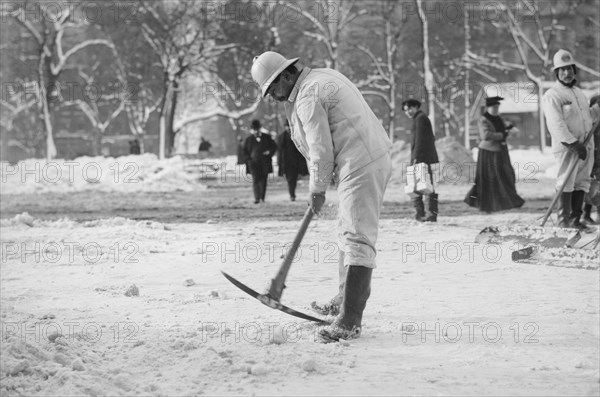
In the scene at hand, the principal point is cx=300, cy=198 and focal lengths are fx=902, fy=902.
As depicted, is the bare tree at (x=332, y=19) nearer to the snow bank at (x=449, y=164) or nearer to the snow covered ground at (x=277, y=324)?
→ the snow bank at (x=449, y=164)

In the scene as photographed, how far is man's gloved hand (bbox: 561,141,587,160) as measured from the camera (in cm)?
966

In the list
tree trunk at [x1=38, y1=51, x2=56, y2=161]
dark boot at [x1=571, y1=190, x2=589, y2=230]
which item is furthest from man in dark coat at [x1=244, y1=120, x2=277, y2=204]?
tree trunk at [x1=38, y1=51, x2=56, y2=161]

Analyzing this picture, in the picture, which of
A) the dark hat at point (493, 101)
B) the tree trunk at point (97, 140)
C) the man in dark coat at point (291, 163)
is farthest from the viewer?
the tree trunk at point (97, 140)

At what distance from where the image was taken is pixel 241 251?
31.9 feet

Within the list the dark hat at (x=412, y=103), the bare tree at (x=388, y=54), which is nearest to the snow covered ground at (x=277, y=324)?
the dark hat at (x=412, y=103)

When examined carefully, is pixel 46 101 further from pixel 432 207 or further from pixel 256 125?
pixel 432 207

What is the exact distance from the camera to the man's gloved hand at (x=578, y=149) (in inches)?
380

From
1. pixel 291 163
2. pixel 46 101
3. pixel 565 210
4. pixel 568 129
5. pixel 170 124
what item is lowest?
pixel 565 210

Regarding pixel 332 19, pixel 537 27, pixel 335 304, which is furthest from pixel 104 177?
pixel 537 27

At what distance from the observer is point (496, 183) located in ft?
43.1

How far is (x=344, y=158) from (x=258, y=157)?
41.3ft

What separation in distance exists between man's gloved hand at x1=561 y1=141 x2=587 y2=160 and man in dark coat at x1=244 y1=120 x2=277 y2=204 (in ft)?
28.5

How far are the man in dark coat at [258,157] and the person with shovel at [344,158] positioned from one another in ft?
40.5

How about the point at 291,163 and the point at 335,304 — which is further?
the point at 291,163
